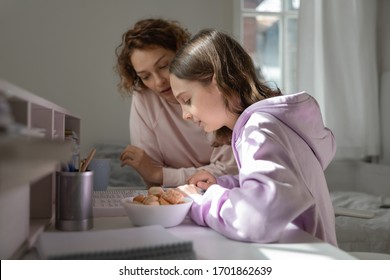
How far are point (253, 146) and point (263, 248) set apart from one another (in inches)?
6.2

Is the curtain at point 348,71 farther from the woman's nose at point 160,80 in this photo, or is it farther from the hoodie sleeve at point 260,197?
the hoodie sleeve at point 260,197

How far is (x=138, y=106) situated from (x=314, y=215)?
2.81 ft

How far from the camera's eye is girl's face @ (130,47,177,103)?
4.02 ft

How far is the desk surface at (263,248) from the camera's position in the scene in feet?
1.59

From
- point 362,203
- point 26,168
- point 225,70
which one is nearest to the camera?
point 26,168

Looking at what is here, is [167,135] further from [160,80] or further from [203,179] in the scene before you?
[203,179]

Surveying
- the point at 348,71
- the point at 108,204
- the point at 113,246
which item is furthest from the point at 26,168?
the point at 348,71

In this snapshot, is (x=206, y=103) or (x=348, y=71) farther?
(x=348, y=71)

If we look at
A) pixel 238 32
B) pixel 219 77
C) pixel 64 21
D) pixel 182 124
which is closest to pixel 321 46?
pixel 238 32

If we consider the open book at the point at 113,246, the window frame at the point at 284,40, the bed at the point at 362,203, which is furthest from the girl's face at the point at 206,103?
the window frame at the point at 284,40

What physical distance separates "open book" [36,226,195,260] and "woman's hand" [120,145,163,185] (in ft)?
2.40

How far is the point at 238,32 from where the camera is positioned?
2379mm

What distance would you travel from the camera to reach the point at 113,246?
438mm

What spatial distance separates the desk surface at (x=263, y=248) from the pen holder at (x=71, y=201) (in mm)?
138
